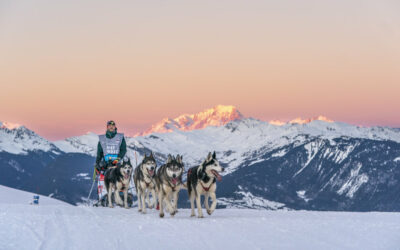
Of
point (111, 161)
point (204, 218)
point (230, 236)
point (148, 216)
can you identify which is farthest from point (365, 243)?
point (111, 161)

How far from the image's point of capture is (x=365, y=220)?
63.2ft

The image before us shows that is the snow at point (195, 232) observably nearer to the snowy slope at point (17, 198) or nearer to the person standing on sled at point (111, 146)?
the person standing on sled at point (111, 146)

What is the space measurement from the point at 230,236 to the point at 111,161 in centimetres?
1400

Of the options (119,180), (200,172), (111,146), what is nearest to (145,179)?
(119,180)

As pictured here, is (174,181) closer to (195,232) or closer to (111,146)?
(195,232)

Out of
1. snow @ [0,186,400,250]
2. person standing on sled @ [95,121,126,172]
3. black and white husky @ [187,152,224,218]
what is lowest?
snow @ [0,186,400,250]

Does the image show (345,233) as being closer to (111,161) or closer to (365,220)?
(365,220)

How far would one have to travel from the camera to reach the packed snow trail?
49.3ft

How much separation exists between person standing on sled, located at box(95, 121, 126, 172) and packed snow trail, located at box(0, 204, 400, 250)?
8124mm

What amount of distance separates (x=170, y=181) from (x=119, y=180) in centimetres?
586

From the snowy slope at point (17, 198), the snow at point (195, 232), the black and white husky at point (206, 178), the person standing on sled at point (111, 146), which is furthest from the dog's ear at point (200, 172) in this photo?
the snowy slope at point (17, 198)

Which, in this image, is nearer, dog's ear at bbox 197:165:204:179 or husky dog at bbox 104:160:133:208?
dog's ear at bbox 197:165:204:179

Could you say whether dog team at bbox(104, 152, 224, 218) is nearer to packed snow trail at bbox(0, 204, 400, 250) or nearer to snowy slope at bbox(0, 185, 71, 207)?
packed snow trail at bbox(0, 204, 400, 250)

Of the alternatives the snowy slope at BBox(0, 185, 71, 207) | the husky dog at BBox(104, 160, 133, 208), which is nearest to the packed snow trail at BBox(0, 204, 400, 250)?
the husky dog at BBox(104, 160, 133, 208)
